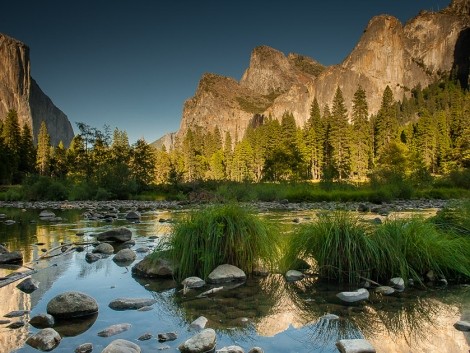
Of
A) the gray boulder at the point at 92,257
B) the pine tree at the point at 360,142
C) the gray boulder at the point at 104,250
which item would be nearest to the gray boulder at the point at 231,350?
the gray boulder at the point at 92,257

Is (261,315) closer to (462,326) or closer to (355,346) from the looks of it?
(355,346)

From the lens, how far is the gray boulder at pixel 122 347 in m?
3.09

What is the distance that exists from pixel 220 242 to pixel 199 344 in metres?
2.67

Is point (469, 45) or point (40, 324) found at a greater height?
point (469, 45)

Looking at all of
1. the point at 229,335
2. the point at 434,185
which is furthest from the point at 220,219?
A: the point at 434,185

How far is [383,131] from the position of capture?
76500 mm

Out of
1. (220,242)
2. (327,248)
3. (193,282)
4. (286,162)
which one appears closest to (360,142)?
(286,162)

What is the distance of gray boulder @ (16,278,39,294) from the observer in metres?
5.27

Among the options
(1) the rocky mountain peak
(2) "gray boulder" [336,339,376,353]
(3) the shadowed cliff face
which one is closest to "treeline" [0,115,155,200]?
(2) "gray boulder" [336,339,376,353]

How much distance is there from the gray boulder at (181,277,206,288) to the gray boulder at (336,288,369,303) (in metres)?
1.78

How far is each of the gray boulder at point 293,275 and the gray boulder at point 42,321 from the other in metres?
3.15

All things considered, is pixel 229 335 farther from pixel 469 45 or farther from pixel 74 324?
pixel 469 45

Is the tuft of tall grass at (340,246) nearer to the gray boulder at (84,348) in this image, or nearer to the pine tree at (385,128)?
the gray boulder at (84,348)

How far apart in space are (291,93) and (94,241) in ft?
577
